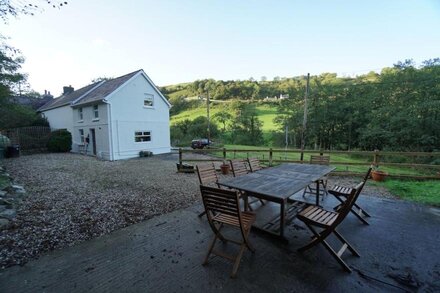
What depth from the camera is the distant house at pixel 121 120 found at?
44.3 feet

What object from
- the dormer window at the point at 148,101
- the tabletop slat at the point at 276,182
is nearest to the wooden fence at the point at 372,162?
the tabletop slat at the point at 276,182

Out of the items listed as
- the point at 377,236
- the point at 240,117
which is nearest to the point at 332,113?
the point at 240,117

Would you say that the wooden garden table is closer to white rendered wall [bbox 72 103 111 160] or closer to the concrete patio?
the concrete patio

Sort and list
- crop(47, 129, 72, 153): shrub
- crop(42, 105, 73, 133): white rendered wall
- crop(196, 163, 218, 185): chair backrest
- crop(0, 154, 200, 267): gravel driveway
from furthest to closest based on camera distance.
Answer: crop(42, 105, 73, 133): white rendered wall → crop(47, 129, 72, 153): shrub → crop(196, 163, 218, 185): chair backrest → crop(0, 154, 200, 267): gravel driveway

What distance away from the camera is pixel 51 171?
29.6 ft

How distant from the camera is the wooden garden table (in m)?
3.17

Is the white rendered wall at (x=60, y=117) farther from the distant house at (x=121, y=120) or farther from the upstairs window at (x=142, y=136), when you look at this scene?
the upstairs window at (x=142, y=136)

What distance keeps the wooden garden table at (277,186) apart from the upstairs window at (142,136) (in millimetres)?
12460

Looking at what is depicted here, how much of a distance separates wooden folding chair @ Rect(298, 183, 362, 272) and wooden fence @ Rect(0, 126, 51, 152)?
20.8 m

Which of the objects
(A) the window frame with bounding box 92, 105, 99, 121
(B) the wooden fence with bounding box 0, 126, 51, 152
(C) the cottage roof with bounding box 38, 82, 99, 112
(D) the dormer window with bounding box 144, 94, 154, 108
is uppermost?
(C) the cottage roof with bounding box 38, 82, 99, 112

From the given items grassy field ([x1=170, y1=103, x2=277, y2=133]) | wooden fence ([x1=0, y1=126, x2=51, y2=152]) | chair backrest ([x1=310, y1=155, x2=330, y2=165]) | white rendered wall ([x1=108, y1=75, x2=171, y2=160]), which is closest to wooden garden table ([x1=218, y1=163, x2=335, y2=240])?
chair backrest ([x1=310, y1=155, x2=330, y2=165])

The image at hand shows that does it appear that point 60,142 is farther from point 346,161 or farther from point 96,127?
point 346,161

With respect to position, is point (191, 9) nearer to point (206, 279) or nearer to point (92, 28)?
point (92, 28)

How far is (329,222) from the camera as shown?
2799mm
